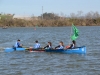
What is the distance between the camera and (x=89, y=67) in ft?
77.0

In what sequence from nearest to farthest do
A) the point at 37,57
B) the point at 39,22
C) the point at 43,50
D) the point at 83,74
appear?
1. the point at 83,74
2. the point at 37,57
3. the point at 43,50
4. the point at 39,22

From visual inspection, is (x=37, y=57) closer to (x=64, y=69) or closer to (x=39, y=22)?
(x=64, y=69)

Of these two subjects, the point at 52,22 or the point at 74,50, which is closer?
the point at 74,50

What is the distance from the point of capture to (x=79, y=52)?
30.3 meters

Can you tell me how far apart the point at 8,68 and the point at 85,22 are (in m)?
91.9

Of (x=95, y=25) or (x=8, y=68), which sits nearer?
→ (x=8, y=68)

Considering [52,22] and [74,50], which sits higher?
[52,22]

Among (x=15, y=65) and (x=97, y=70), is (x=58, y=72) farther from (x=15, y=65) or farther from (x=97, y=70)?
(x=15, y=65)

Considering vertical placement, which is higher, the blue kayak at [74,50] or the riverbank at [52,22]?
the riverbank at [52,22]

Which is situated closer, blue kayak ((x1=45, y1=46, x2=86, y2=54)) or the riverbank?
blue kayak ((x1=45, y1=46, x2=86, y2=54))

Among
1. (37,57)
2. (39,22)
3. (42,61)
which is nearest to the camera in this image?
(42,61)

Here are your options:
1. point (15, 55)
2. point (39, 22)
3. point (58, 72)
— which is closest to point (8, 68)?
point (58, 72)

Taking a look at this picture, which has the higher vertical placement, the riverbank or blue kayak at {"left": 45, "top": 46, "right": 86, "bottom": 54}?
the riverbank

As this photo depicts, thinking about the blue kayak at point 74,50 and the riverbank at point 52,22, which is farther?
the riverbank at point 52,22
